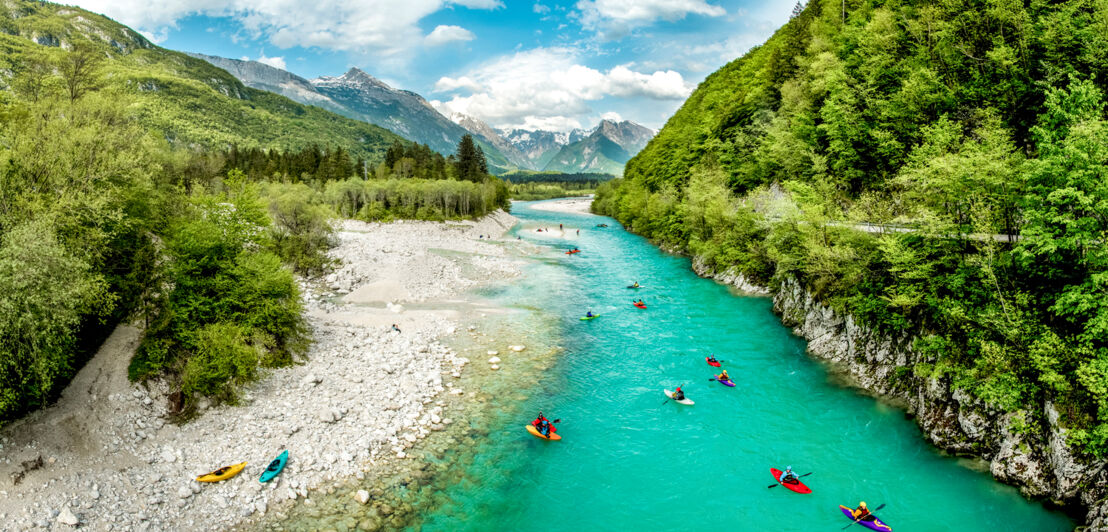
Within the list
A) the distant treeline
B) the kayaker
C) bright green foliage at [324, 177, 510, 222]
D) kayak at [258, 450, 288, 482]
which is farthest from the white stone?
the distant treeline

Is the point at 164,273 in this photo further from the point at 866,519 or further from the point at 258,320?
the point at 866,519

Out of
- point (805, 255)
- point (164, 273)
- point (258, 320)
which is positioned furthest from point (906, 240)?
point (164, 273)

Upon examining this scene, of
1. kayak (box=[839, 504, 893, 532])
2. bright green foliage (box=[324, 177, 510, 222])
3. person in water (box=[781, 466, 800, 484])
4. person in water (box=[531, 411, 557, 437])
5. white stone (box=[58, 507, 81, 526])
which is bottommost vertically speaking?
kayak (box=[839, 504, 893, 532])

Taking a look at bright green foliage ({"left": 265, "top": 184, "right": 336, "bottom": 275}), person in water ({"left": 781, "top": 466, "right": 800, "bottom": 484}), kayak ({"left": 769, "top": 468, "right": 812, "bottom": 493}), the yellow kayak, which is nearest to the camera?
the yellow kayak

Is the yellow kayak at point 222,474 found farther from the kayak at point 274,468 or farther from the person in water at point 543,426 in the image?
the person in water at point 543,426

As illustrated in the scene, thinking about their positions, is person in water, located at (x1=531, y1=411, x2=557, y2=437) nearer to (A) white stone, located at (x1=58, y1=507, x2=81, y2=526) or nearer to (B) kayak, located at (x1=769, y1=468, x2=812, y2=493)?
(B) kayak, located at (x1=769, y1=468, x2=812, y2=493)
